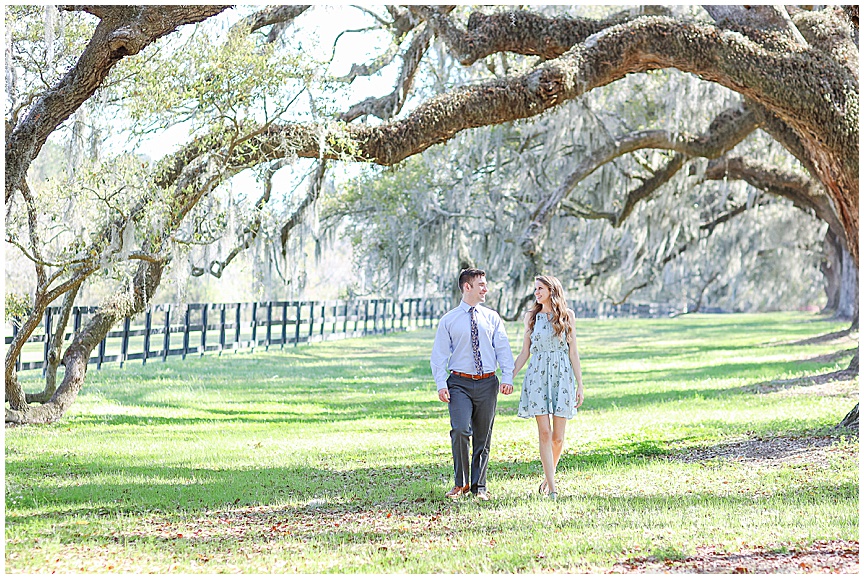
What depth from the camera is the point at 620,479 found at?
22.9 feet

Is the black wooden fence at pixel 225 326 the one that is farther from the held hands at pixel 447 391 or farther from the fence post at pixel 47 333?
the held hands at pixel 447 391

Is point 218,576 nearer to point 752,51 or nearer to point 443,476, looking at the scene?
point 443,476

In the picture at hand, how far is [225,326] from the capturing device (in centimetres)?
2183

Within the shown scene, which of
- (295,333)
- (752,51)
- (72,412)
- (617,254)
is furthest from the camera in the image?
(295,333)

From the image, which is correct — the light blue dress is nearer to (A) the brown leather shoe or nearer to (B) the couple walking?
(B) the couple walking

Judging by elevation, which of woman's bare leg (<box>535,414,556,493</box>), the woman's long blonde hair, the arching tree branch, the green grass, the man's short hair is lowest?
the green grass

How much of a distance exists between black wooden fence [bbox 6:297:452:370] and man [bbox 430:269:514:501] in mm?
4942

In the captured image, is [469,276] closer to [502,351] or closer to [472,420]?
[502,351]

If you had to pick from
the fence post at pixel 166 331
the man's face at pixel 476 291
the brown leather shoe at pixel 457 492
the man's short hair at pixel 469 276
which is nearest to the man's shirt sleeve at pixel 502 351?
the man's face at pixel 476 291

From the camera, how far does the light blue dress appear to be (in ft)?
20.5

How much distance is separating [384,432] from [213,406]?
338cm

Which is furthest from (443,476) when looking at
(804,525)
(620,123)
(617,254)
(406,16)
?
(617,254)

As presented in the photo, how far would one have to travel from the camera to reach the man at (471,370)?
20.4 feet

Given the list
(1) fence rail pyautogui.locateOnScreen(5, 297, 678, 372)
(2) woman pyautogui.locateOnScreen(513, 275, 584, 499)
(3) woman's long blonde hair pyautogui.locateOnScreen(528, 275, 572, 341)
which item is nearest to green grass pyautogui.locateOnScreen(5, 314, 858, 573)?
(2) woman pyautogui.locateOnScreen(513, 275, 584, 499)
